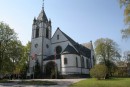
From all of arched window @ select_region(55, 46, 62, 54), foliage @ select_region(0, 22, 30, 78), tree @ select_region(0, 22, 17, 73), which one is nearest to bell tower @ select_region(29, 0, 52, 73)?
arched window @ select_region(55, 46, 62, 54)

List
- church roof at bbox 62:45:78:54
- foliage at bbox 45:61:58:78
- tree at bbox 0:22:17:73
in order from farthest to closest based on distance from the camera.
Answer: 1. foliage at bbox 45:61:58:78
2. church roof at bbox 62:45:78:54
3. tree at bbox 0:22:17:73

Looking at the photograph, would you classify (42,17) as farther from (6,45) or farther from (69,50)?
(6,45)

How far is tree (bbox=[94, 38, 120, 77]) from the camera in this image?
176ft

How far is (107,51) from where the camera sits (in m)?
53.8

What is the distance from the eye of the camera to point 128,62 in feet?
212

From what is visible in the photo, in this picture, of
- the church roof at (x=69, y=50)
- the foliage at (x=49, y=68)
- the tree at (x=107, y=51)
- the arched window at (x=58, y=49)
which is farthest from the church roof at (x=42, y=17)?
the tree at (x=107, y=51)

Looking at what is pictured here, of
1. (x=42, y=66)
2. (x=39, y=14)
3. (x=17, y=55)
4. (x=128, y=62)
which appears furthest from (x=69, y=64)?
(x=128, y=62)

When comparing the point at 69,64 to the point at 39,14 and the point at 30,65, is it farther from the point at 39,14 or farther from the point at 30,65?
the point at 39,14

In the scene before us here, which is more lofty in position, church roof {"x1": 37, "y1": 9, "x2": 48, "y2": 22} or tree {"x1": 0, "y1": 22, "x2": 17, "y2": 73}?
church roof {"x1": 37, "y1": 9, "x2": 48, "y2": 22}

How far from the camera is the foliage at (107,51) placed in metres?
53.7

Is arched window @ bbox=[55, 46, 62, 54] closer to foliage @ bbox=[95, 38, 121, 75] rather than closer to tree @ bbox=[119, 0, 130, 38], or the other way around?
foliage @ bbox=[95, 38, 121, 75]

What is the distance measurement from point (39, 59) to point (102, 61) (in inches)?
739

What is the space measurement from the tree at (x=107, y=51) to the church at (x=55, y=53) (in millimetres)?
4147

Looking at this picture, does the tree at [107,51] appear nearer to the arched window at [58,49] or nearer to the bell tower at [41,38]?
the arched window at [58,49]
